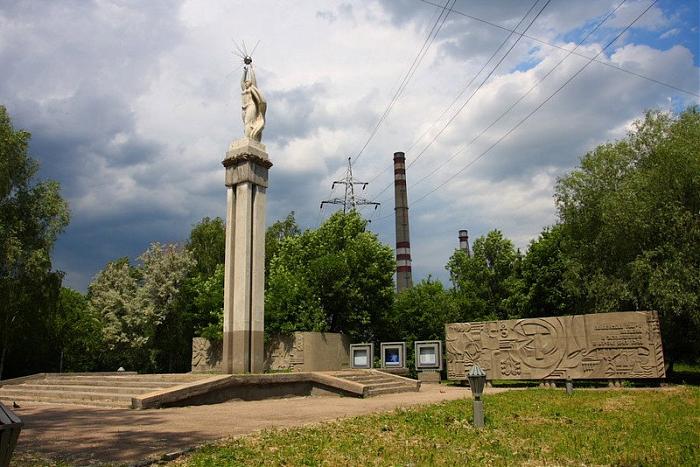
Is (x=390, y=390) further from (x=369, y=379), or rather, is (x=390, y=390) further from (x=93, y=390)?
(x=93, y=390)

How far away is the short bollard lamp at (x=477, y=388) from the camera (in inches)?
346

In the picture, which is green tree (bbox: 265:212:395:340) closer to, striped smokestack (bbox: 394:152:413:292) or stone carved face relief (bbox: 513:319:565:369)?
stone carved face relief (bbox: 513:319:565:369)

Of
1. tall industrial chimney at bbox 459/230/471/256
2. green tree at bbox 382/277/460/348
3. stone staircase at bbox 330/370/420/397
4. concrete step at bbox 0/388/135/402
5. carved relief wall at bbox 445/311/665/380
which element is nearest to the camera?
concrete step at bbox 0/388/135/402

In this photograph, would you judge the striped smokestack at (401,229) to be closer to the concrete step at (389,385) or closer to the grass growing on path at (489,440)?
the concrete step at (389,385)

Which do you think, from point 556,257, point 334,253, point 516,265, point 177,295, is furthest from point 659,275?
point 177,295

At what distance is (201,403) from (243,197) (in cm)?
751

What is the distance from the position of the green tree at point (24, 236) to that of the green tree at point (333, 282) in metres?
10.3

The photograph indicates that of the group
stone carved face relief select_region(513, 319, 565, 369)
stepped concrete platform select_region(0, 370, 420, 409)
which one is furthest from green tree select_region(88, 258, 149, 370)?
stone carved face relief select_region(513, 319, 565, 369)

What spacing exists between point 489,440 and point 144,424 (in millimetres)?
6053

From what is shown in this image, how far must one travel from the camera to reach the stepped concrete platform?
12.8m

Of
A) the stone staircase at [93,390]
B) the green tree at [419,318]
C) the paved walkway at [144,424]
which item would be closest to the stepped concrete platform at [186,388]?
the stone staircase at [93,390]

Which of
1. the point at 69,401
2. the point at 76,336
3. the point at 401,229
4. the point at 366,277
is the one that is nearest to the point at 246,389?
the point at 69,401

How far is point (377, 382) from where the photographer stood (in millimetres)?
18859

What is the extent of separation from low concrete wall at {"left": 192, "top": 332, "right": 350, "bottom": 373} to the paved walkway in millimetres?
9927
